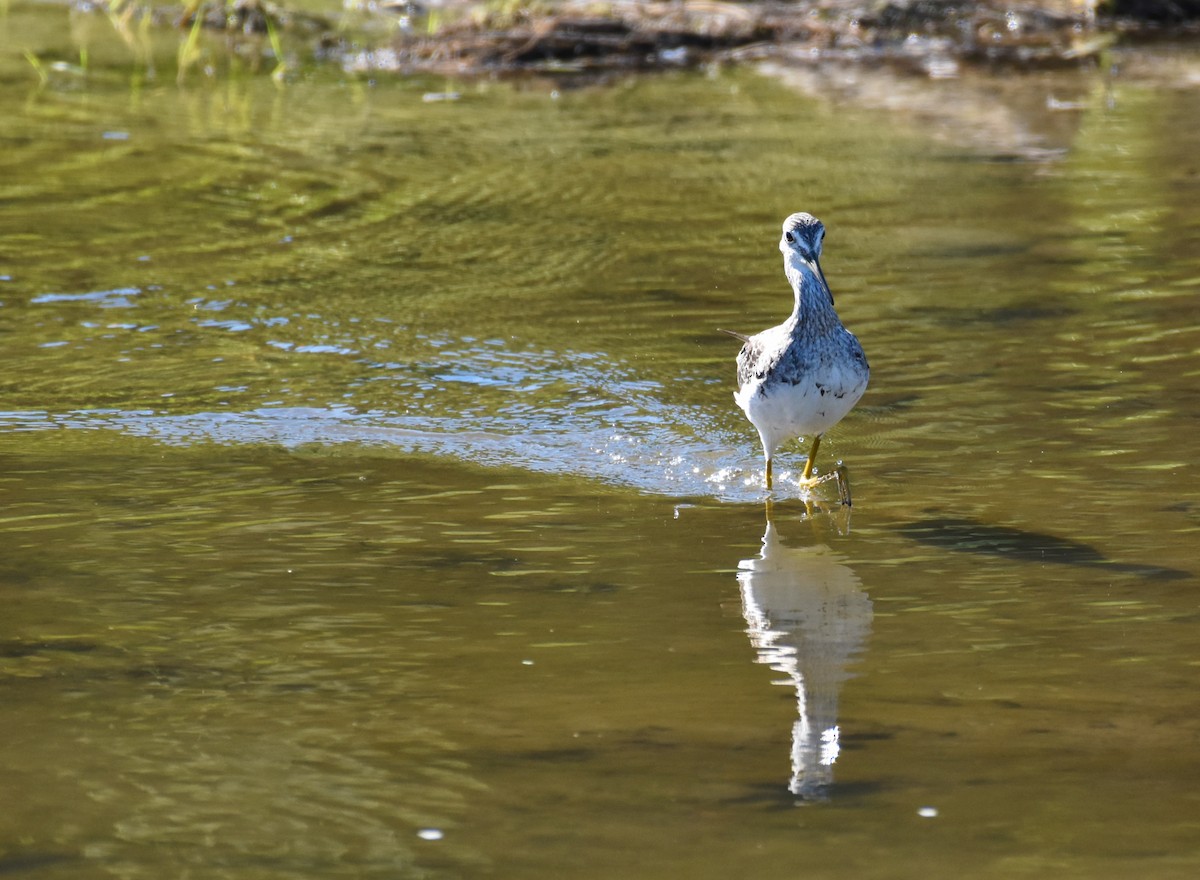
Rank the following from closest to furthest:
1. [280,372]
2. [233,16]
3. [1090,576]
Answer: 1. [1090,576]
2. [280,372]
3. [233,16]

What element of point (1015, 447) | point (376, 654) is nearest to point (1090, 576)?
point (1015, 447)

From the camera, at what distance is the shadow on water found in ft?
21.1

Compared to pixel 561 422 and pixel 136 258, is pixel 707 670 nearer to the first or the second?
pixel 561 422

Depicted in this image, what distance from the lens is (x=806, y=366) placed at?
276 inches

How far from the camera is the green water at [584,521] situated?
15.3 feet

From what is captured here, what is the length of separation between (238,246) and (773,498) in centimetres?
527

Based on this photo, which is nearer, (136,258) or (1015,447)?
(1015,447)

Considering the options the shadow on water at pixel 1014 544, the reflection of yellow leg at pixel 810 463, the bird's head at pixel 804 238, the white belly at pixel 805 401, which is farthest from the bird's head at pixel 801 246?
the shadow on water at pixel 1014 544

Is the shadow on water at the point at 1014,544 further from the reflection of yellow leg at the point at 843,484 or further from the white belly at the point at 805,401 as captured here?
the white belly at the point at 805,401

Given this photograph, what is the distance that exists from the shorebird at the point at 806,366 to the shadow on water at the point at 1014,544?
0.49 metres

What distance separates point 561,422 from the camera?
8453 mm

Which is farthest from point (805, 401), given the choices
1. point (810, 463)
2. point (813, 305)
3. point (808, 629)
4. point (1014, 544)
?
point (808, 629)

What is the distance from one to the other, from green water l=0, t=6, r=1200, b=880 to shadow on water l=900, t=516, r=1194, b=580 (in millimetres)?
24

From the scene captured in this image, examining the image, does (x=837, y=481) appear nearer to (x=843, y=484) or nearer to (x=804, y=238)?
(x=843, y=484)
